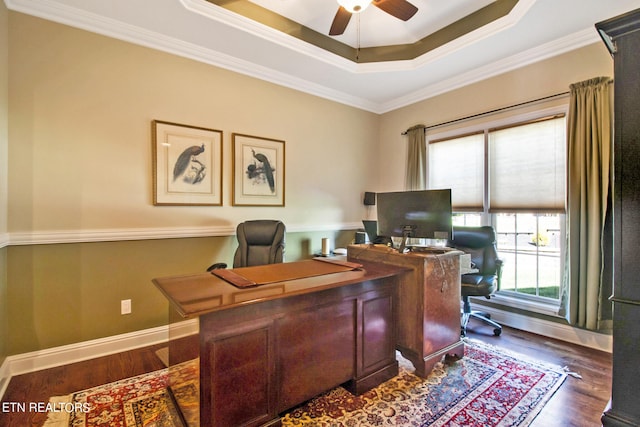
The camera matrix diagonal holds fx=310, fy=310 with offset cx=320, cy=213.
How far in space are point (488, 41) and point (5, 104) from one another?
3.98m

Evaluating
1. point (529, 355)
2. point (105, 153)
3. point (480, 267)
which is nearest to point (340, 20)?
point (105, 153)

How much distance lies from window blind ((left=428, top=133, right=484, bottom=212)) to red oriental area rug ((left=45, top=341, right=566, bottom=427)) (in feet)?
6.05

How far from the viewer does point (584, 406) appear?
1.93m

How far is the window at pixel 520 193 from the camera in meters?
3.02

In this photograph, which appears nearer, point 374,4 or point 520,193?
point 374,4

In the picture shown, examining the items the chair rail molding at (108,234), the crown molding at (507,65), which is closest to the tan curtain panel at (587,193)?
the crown molding at (507,65)

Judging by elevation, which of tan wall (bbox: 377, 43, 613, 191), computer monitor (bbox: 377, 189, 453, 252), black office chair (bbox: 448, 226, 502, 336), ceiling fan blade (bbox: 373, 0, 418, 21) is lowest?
black office chair (bbox: 448, 226, 502, 336)

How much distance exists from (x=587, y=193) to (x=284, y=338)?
9.28ft

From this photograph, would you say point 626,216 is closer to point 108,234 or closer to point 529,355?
point 529,355

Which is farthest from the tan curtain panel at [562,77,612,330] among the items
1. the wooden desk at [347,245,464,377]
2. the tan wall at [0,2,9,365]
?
the tan wall at [0,2,9,365]

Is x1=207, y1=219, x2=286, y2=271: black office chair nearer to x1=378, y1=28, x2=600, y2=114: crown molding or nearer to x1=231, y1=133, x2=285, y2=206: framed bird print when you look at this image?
x1=231, y1=133, x2=285, y2=206: framed bird print

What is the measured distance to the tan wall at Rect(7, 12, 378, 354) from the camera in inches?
91.7

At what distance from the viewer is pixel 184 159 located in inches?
118

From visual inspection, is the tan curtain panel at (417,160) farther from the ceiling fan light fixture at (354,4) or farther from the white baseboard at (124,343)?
the ceiling fan light fixture at (354,4)
